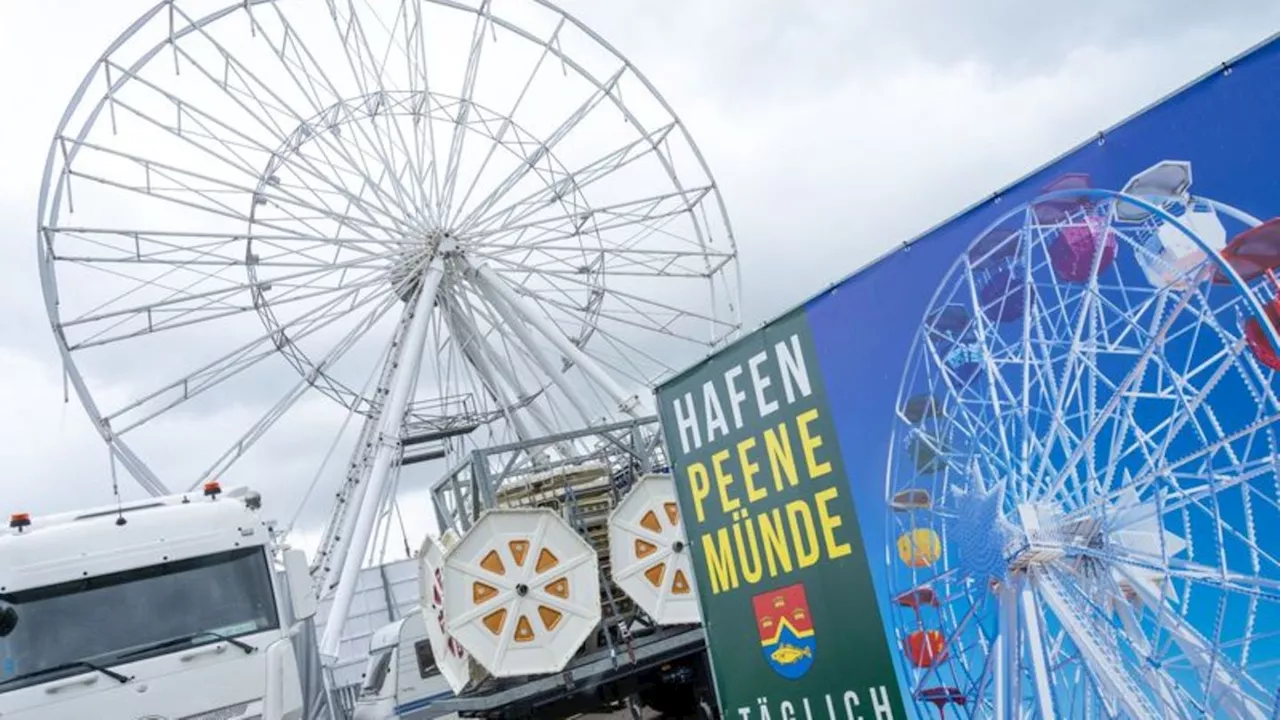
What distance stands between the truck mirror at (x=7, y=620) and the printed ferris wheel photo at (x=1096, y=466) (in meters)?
6.21

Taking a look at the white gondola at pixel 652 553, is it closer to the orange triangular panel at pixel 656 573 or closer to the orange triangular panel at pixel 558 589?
the orange triangular panel at pixel 656 573

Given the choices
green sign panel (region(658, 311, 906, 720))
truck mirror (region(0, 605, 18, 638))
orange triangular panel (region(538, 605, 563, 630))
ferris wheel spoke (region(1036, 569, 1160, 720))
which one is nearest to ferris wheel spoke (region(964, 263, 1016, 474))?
ferris wheel spoke (region(1036, 569, 1160, 720))

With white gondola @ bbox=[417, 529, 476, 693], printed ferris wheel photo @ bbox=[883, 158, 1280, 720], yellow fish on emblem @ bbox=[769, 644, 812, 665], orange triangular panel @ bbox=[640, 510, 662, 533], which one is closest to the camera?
printed ferris wheel photo @ bbox=[883, 158, 1280, 720]

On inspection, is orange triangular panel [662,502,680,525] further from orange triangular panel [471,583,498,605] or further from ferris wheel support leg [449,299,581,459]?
ferris wheel support leg [449,299,581,459]

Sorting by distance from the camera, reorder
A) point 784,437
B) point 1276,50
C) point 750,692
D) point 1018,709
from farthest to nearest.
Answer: point 750,692 → point 784,437 → point 1018,709 → point 1276,50

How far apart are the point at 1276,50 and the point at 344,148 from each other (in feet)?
50.9

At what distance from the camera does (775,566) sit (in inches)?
223

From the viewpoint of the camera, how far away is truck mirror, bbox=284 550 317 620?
8.50 m

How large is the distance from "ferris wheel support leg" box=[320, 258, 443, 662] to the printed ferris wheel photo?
944 centimetres

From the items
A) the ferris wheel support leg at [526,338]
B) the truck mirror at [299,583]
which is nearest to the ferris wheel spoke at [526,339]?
the ferris wheel support leg at [526,338]

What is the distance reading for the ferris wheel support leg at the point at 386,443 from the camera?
13337mm

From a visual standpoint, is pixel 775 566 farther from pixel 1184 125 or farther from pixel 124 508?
pixel 124 508

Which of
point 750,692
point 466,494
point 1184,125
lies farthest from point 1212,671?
point 466,494

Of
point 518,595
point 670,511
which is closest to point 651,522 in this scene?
point 670,511
